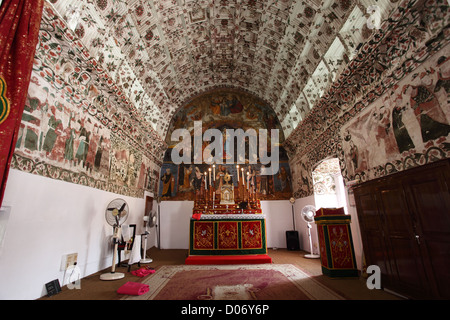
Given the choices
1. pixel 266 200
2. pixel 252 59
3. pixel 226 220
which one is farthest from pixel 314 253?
pixel 252 59

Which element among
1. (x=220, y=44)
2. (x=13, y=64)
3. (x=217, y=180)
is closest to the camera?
(x=13, y=64)

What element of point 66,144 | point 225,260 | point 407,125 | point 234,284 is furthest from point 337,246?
point 66,144

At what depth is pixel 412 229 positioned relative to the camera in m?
3.59

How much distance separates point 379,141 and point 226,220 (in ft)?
16.4

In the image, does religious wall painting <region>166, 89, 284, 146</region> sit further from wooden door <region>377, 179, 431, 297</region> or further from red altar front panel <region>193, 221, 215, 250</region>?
wooden door <region>377, 179, 431, 297</region>

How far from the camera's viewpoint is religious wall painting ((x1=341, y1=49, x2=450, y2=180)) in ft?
10.5

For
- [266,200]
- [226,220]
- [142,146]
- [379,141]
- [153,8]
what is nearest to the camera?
[379,141]

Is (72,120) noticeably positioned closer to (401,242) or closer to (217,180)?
(217,180)

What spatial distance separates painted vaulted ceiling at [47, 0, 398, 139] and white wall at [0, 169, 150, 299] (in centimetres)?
328

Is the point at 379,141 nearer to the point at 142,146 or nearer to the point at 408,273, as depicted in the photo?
the point at 408,273

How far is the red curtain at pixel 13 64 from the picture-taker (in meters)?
2.95

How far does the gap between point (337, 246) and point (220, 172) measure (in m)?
6.43

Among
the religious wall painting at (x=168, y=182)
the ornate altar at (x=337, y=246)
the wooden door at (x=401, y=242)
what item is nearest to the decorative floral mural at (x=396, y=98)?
the wooden door at (x=401, y=242)

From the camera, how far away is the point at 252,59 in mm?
9305
